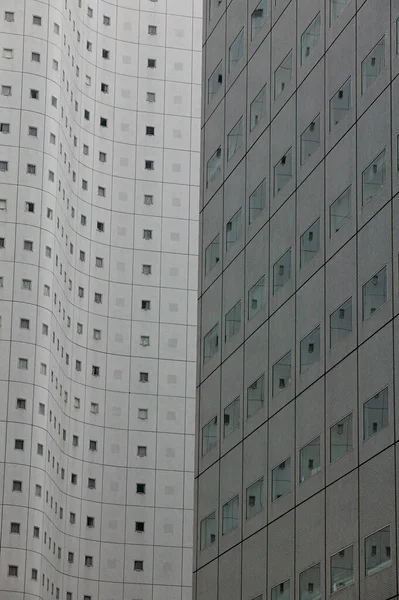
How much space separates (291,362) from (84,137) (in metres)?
42.0

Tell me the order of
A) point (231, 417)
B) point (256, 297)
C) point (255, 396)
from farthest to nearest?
point (231, 417) → point (256, 297) → point (255, 396)

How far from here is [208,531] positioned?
30.0 m

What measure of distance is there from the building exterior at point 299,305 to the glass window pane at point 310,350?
5cm

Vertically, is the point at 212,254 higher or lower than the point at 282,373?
higher

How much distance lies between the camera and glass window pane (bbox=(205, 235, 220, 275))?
1243 inches

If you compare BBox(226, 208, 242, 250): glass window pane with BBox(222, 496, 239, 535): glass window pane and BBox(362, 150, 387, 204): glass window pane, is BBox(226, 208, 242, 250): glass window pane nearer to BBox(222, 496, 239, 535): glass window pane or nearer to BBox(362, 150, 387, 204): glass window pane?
BBox(222, 496, 239, 535): glass window pane

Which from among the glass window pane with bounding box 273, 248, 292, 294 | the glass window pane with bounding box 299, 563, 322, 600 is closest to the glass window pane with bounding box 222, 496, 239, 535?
the glass window pane with bounding box 299, 563, 322, 600

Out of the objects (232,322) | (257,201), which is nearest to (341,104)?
(257,201)

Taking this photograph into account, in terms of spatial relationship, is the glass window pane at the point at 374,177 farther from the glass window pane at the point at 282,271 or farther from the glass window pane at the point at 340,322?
the glass window pane at the point at 282,271

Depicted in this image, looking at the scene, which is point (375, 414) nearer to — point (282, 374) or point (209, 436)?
point (282, 374)

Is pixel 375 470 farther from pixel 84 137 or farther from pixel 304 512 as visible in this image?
pixel 84 137

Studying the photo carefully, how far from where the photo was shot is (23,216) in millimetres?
59406

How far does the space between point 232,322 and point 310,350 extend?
192 inches

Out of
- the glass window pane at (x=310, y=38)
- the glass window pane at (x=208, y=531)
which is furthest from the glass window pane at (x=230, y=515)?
the glass window pane at (x=310, y=38)
